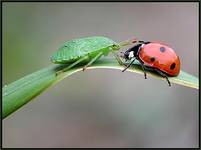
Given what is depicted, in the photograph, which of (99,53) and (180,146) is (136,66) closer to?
(99,53)

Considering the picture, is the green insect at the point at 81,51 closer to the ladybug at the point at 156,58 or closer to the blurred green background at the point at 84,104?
the ladybug at the point at 156,58

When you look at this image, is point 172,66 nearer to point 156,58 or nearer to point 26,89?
point 156,58

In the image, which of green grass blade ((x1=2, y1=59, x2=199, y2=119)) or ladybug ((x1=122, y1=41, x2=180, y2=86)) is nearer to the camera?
green grass blade ((x1=2, y1=59, x2=199, y2=119))

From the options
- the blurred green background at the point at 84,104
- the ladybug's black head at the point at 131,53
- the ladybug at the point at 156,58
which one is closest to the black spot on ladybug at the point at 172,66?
the ladybug at the point at 156,58

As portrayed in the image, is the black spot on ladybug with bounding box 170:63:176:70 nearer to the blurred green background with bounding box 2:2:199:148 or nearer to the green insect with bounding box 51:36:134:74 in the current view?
the green insect with bounding box 51:36:134:74

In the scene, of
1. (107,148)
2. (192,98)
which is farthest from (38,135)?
(192,98)

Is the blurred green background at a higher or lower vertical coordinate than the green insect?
lower

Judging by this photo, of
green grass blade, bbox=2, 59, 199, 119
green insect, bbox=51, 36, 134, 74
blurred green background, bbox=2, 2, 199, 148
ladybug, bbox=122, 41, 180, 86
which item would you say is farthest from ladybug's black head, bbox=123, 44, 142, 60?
blurred green background, bbox=2, 2, 199, 148

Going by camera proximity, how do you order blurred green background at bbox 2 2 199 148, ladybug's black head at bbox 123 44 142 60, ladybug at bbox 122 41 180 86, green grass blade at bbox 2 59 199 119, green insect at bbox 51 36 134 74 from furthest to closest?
blurred green background at bbox 2 2 199 148, ladybug's black head at bbox 123 44 142 60, ladybug at bbox 122 41 180 86, green insect at bbox 51 36 134 74, green grass blade at bbox 2 59 199 119
